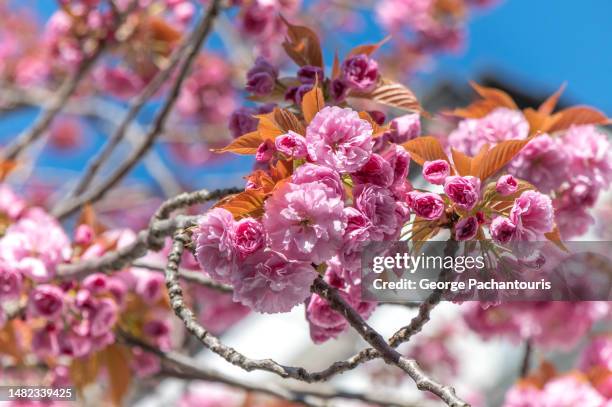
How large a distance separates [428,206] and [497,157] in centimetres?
16

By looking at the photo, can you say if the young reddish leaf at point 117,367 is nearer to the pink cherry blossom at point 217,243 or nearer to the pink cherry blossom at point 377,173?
the pink cherry blossom at point 217,243

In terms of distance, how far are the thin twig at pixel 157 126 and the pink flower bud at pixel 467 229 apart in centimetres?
112

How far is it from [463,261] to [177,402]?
4130 millimetres

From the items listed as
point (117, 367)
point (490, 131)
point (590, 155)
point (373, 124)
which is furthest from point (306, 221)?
point (117, 367)

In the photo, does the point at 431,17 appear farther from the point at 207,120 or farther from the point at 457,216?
the point at 457,216

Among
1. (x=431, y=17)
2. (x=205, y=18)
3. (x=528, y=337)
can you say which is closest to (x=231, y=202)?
(x=205, y=18)

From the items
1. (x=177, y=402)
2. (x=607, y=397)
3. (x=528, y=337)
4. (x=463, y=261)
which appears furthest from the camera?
(x=177, y=402)

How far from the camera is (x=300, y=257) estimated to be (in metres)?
1.00

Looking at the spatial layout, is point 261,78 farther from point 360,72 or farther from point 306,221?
point 306,221

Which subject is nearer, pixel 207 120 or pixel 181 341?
pixel 181 341

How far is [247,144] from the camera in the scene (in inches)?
44.3

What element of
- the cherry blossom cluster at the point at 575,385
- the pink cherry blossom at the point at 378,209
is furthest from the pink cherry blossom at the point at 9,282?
the cherry blossom cluster at the point at 575,385

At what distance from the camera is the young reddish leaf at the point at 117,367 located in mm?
1847

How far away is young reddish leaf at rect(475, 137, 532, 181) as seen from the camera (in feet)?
3.72
